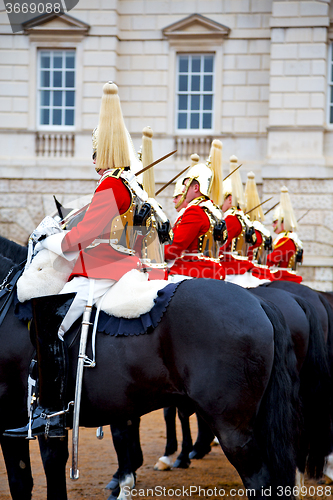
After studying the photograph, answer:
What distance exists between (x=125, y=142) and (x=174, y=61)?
10.8 metres

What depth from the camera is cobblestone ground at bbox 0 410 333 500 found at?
4945 millimetres

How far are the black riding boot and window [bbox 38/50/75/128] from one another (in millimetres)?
11113

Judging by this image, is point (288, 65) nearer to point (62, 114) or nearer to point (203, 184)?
point (62, 114)

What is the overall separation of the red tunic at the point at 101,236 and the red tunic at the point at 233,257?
3.36 m

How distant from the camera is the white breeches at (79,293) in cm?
352

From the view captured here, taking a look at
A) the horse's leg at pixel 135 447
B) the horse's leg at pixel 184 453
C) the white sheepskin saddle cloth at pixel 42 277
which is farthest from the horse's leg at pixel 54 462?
the horse's leg at pixel 184 453

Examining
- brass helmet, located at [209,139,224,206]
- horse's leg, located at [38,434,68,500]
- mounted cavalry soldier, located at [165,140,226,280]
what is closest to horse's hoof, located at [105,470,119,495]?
horse's leg, located at [38,434,68,500]

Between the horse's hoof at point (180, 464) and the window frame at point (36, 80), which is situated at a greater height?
the window frame at point (36, 80)

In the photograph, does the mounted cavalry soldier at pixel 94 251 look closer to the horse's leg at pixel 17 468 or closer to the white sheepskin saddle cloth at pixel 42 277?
Answer: the white sheepskin saddle cloth at pixel 42 277

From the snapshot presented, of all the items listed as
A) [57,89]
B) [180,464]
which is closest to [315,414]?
[180,464]

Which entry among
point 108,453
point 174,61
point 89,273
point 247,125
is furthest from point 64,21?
point 89,273

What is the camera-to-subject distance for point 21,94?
544 inches

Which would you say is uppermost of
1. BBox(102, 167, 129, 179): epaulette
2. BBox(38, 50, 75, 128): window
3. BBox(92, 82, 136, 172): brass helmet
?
BBox(38, 50, 75, 128): window

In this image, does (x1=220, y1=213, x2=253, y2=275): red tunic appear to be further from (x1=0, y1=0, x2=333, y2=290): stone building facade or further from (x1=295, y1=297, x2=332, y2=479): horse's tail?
(x1=0, y1=0, x2=333, y2=290): stone building facade
